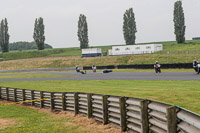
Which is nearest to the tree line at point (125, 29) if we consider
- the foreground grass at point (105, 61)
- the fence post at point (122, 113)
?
the foreground grass at point (105, 61)

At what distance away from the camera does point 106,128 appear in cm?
1109

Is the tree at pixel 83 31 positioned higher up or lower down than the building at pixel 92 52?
higher up

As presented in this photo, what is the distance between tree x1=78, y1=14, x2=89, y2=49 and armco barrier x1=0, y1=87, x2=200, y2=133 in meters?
95.1

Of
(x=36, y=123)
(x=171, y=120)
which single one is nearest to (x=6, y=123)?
(x=36, y=123)

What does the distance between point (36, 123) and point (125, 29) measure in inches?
3667

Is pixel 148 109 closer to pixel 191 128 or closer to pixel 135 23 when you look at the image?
pixel 191 128

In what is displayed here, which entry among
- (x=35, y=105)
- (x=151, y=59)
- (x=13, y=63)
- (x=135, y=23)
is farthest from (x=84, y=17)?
(x=35, y=105)

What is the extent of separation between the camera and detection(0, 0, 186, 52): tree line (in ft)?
315

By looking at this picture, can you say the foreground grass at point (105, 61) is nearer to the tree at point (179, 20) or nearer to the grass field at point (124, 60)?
the grass field at point (124, 60)

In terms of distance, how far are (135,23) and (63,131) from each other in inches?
3771

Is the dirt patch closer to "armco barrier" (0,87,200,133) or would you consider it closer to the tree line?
"armco barrier" (0,87,200,133)

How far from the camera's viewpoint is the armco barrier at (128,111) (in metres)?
6.73

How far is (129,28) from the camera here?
104125 mm

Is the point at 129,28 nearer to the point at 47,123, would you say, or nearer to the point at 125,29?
the point at 125,29
